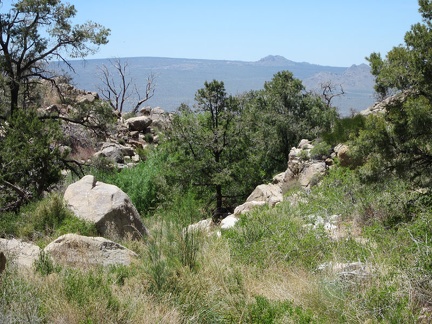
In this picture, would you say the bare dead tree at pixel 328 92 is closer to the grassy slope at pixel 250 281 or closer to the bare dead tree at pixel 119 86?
the bare dead tree at pixel 119 86

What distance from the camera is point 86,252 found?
23.0 feet

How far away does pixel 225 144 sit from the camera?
17.3 metres

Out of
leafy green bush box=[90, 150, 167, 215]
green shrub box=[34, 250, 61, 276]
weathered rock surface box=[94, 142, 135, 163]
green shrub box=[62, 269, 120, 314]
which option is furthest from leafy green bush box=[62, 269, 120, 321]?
weathered rock surface box=[94, 142, 135, 163]

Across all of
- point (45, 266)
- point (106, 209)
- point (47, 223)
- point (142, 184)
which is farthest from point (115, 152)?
point (45, 266)

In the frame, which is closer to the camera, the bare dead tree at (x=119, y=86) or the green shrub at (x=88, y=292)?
the green shrub at (x=88, y=292)

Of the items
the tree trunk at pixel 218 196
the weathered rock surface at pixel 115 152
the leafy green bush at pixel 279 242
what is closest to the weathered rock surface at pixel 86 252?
the leafy green bush at pixel 279 242

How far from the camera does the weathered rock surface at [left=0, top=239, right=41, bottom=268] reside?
20.5ft

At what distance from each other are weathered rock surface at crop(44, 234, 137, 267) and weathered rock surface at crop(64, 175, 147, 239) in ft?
8.29

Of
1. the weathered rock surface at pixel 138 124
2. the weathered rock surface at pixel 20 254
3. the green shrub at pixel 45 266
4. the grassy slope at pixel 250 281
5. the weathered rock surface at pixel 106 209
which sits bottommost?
the weathered rock surface at pixel 138 124

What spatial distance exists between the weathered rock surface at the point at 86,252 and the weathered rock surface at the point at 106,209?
2528mm

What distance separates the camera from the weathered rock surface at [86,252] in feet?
22.0

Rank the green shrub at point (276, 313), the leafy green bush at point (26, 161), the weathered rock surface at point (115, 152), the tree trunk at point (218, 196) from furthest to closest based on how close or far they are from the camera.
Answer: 1. the weathered rock surface at point (115, 152)
2. the tree trunk at point (218, 196)
3. the leafy green bush at point (26, 161)
4. the green shrub at point (276, 313)

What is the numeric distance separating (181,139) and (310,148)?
4184mm

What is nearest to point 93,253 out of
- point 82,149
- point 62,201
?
Result: point 62,201
